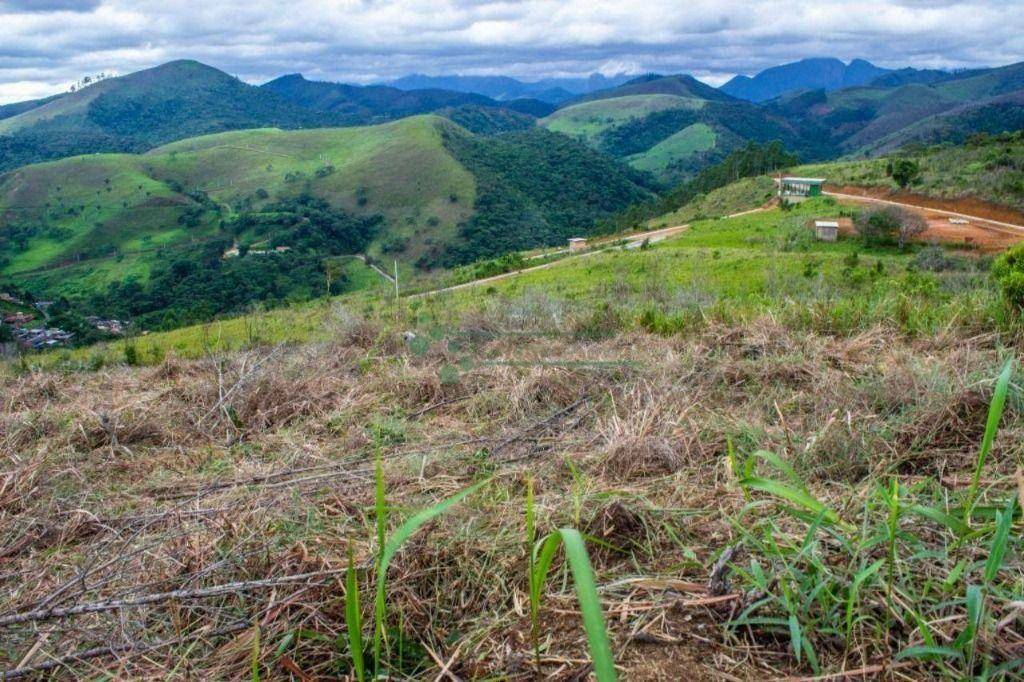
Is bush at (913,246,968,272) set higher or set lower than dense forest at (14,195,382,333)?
higher

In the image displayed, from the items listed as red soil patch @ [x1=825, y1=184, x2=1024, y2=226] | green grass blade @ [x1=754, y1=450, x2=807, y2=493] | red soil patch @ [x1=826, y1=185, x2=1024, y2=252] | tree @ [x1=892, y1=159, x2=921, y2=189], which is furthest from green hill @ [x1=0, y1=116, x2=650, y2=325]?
green grass blade @ [x1=754, y1=450, x2=807, y2=493]

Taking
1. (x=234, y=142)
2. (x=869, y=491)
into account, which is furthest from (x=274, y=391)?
(x=234, y=142)

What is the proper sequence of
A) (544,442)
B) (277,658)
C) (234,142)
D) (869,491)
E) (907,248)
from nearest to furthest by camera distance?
(277,658) < (869,491) < (544,442) < (907,248) < (234,142)

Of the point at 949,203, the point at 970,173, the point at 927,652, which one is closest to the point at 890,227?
the point at 949,203

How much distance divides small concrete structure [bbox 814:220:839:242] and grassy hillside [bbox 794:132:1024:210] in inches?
301

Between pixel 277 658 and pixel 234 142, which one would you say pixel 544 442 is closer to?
pixel 277 658

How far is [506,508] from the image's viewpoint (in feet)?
7.38

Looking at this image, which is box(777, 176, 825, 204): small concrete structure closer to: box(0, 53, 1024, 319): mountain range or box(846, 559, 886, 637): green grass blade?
box(846, 559, 886, 637): green grass blade

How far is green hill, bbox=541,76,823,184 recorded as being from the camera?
430ft

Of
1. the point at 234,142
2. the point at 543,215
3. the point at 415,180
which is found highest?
the point at 234,142

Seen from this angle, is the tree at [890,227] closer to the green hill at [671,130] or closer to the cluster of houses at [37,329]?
the cluster of houses at [37,329]

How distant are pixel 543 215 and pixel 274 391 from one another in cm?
8199

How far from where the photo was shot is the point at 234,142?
115125 millimetres

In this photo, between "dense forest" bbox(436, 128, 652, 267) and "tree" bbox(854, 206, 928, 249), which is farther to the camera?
"dense forest" bbox(436, 128, 652, 267)
